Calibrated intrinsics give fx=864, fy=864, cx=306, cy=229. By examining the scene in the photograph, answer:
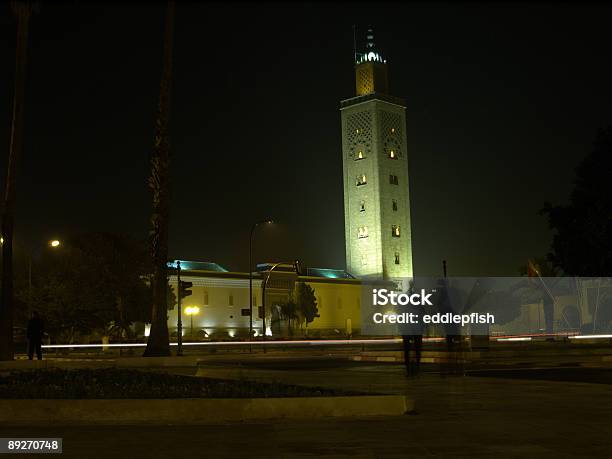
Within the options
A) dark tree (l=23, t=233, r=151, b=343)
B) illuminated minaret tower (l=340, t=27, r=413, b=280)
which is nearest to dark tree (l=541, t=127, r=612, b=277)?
dark tree (l=23, t=233, r=151, b=343)

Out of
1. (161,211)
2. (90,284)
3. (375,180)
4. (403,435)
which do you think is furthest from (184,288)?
(375,180)

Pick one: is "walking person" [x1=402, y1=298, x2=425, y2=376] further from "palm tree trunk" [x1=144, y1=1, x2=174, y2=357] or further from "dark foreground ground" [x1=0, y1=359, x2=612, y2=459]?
"palm tree trunk" [x1=144, y1=1, x2=174, y2=357]

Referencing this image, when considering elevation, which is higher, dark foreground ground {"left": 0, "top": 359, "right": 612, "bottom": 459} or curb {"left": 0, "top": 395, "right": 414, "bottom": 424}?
curb {"left": 0, "top": 395, "right": 414, "bottom": 424}

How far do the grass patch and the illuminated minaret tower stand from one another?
9075 cm

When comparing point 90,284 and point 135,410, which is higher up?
point 90,284

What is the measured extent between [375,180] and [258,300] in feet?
69.7

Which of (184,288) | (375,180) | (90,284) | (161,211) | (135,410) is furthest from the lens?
(375,180)

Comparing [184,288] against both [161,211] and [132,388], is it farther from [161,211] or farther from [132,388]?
[132,388]

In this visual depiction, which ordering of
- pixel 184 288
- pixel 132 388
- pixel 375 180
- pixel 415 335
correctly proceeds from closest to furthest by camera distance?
pixel 132 388 < pixel 415 335 < pixel 184 288 < pixel 375 180

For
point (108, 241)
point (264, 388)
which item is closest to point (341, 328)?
point (108, 241)

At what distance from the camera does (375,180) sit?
103 metres

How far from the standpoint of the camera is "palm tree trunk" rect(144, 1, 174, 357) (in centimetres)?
2345

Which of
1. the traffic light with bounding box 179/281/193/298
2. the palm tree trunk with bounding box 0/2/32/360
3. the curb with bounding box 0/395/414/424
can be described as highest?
the palm tree trunk with bounding box 0/2/32/360

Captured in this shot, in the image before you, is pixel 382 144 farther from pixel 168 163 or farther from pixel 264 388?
pixel 264 388
